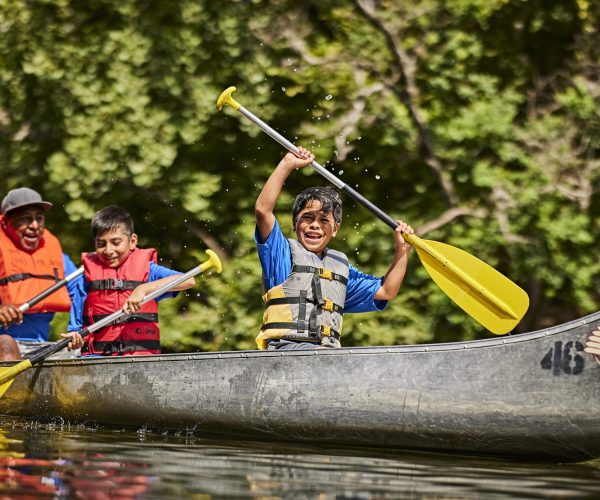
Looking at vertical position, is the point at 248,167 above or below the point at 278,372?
above

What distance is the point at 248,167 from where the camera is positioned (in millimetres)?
9414

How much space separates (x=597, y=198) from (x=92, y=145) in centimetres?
382

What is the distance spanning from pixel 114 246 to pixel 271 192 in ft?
5.05

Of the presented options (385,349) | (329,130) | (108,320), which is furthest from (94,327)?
(329,130)

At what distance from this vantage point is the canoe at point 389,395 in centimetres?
550

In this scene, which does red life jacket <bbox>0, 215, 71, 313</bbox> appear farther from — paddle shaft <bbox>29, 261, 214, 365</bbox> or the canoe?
the canoe

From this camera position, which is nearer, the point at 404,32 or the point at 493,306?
the point at 493,306

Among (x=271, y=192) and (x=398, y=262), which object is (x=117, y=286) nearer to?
(x=271, y=192)

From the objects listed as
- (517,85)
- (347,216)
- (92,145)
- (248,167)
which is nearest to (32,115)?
(92,145)

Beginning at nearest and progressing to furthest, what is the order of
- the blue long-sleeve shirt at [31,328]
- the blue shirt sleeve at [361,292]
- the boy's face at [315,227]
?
the boy's face at [315,227] → the blue shirt sleeve at [361,292] → the blue long-sleeve shirt at [31,328]

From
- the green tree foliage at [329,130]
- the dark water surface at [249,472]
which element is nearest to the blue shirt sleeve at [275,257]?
the dark water surface at [249,472]

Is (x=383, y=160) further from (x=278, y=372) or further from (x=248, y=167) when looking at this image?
(x=278, y=372)

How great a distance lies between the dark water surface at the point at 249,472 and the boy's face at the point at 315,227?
1.09m

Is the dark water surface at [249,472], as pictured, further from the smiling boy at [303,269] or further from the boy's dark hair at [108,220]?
the boy's dark hair at [108,220]
